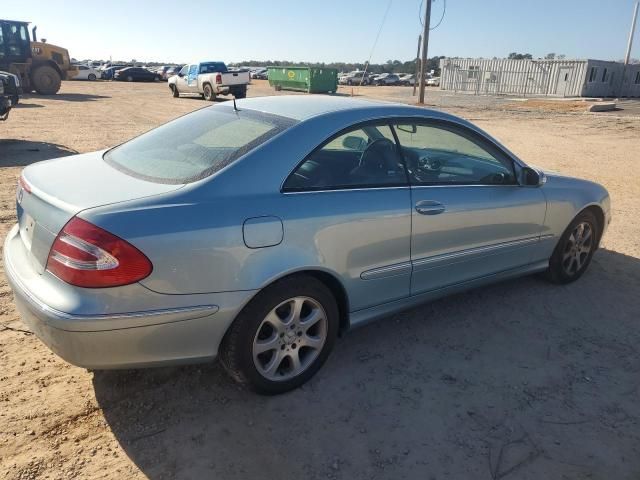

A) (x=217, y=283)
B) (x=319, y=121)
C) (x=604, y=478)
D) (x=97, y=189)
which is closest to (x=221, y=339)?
(x=217, y=283)

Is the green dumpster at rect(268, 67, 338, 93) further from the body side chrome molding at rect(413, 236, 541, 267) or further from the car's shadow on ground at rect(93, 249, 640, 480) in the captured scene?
the car's shadow on ground at rect(93, 249, 640, 480)

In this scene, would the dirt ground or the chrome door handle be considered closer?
the dirt ground

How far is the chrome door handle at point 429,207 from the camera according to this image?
3234 millimetres

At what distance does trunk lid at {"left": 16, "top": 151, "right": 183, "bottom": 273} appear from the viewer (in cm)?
242

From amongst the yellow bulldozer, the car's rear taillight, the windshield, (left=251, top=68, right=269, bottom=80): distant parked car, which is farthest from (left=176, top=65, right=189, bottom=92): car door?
(left=251, top=68, right=269, bottom=80): distant parked car

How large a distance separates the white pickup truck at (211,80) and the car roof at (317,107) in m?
22.7

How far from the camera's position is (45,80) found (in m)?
24.2

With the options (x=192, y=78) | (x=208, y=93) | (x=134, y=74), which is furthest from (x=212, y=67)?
(x=134, y=74)

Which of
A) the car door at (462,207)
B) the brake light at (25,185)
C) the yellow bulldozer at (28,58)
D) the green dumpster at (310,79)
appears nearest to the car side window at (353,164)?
the car door at (462,207)

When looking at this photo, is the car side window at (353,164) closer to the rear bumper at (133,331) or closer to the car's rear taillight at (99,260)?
the rear bumper at (133,331)

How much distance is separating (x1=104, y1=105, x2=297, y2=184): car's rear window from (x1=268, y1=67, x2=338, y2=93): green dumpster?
31072mm

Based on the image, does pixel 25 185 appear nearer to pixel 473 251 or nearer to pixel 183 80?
pixel 473 251

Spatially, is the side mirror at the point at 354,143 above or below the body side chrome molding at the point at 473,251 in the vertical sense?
above

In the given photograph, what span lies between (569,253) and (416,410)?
2429mm
